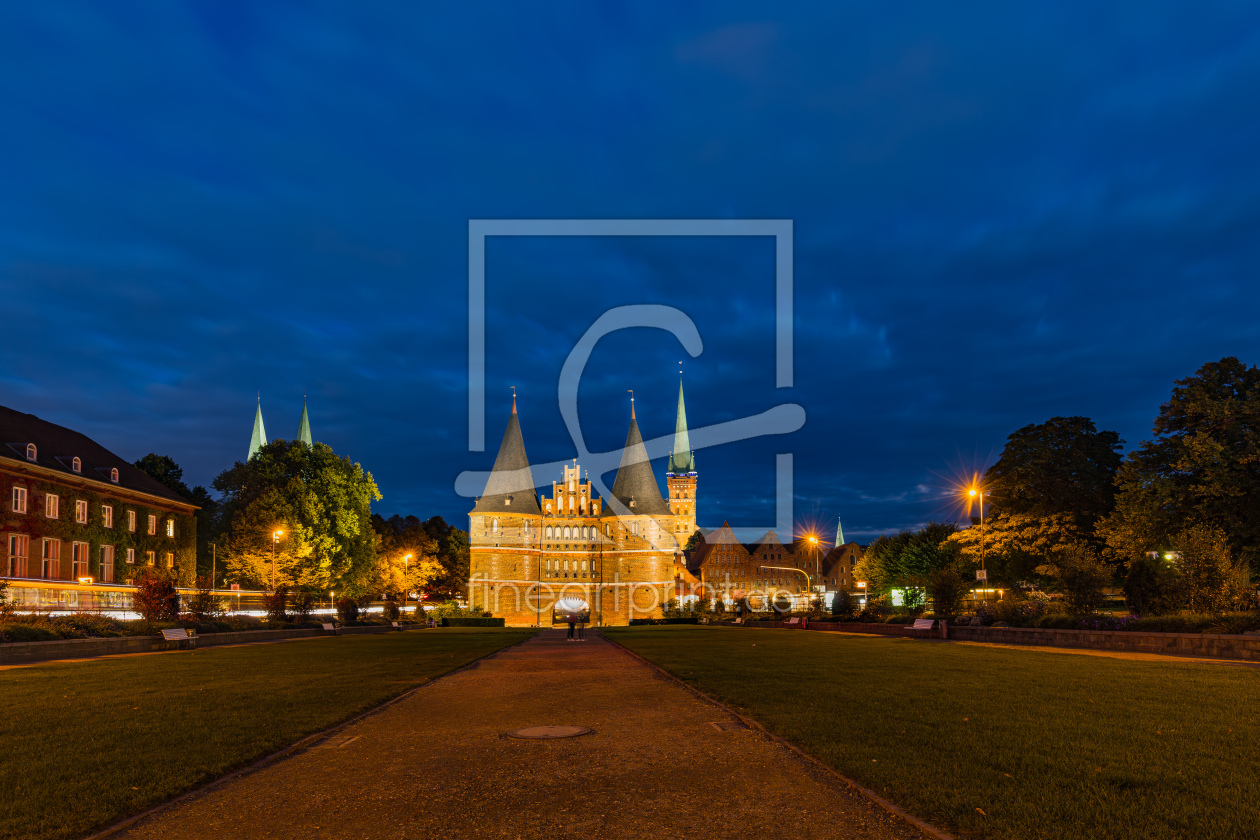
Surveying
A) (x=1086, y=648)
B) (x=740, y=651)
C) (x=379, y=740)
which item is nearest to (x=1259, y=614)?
(x=1086, y=648)

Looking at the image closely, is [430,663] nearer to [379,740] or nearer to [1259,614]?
[379,740]

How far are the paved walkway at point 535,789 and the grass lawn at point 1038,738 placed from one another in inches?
27.4

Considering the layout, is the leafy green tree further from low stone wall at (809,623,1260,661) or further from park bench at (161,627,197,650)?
park bench at (161,627,197,650)

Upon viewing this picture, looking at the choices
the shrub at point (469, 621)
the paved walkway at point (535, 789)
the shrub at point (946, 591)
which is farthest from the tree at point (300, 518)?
the paved walkway at point (535, 789)

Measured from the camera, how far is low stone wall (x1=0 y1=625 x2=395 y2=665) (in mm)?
22312

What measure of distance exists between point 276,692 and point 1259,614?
2446cm

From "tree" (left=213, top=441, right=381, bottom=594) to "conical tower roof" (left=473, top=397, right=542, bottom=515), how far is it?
22873 millimetres

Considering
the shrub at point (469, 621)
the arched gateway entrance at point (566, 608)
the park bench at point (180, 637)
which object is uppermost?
the park bench at point (180, 637)

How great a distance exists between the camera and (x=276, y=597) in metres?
43.2

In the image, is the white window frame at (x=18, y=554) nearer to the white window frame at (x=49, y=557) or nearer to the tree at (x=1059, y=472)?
the white window frame at (x=49, y=557)

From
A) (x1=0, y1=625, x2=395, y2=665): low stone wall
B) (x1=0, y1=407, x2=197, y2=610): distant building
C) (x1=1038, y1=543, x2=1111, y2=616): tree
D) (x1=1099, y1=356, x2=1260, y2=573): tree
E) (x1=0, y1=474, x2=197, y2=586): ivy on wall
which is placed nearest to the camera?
(x1=0, y1=625, x2=395, y2=665): low stone wall

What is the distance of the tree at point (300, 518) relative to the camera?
55.0m

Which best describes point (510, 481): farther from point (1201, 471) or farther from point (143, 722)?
point (143, 722)

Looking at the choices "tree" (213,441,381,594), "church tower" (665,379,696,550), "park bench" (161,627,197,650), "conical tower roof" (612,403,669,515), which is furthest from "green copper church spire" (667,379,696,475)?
"park bench" (161,627,197,650)
